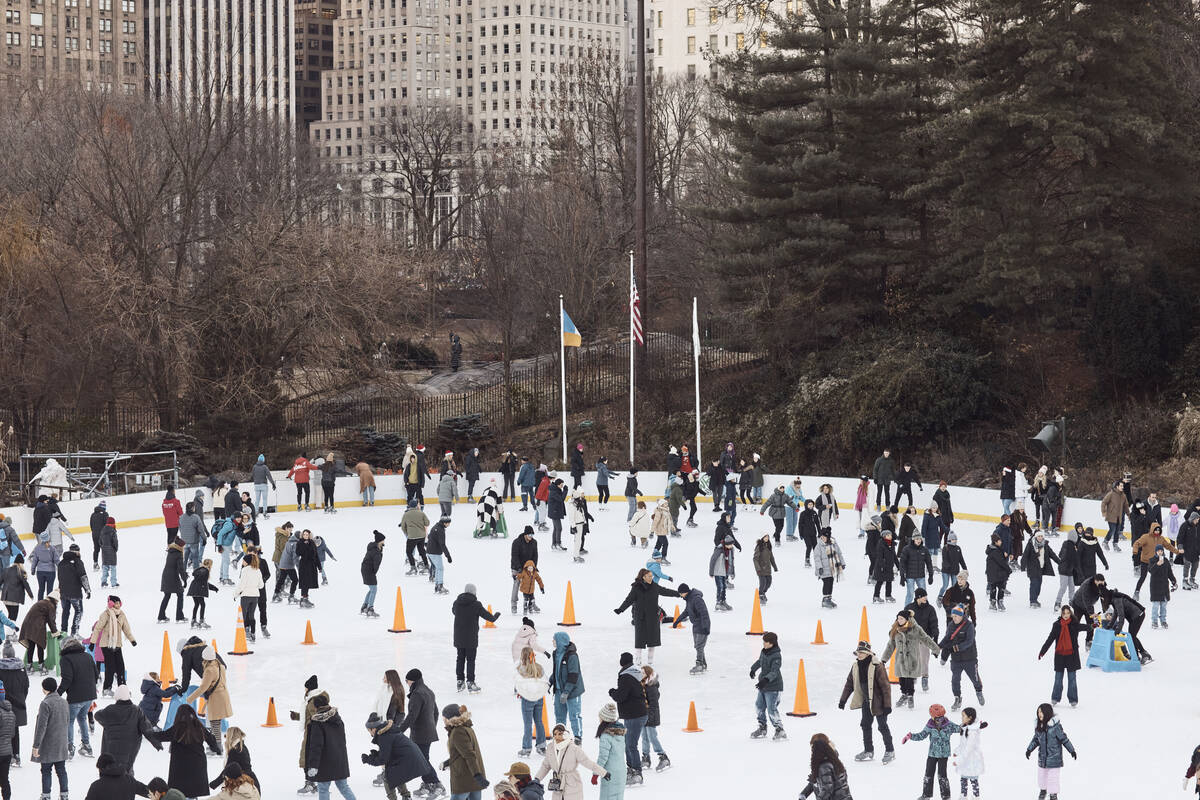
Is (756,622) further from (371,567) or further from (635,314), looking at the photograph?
(635,314)

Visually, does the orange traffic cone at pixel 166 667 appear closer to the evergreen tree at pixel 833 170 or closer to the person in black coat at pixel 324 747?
the person in black coat at pixel 324 747

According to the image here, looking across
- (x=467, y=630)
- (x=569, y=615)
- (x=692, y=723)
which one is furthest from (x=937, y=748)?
(x=569, y=615)

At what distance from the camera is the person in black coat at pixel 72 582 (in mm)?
19469

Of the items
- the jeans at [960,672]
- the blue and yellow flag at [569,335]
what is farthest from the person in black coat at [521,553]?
the blue and yellow flag at [569,335]

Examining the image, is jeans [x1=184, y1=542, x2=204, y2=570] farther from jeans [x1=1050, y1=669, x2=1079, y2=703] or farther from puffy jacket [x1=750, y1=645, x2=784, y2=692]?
jeans [x1=1050, y1=669, x2=1079, y2=703]

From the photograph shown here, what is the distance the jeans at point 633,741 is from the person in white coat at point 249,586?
24.0ft

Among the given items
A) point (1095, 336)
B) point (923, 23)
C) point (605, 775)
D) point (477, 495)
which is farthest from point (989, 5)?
point (605, 775)

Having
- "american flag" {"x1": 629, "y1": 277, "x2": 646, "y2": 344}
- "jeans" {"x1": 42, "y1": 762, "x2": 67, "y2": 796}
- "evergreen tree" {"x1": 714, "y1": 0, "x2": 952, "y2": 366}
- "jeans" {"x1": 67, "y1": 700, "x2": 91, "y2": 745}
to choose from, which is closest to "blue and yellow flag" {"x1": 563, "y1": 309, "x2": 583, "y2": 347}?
"american flag" {"x1": 629, "y1": 277, "x2": 646, "y2": 344}

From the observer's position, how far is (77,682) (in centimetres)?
1454

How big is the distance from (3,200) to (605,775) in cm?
3715

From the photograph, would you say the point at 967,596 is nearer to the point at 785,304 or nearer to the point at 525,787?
the point at 525,787

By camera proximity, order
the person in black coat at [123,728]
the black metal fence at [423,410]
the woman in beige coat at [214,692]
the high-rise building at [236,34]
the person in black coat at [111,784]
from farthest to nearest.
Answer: the high-rise building at [236,34]
the black metal fence at [423,410]
the woman in beige coat at [214,692]
the person in black coat at [123,728]
the person in black coat at [111,784]

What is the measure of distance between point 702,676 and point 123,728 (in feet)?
25.9

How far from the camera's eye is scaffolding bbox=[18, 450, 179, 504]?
109 ft
